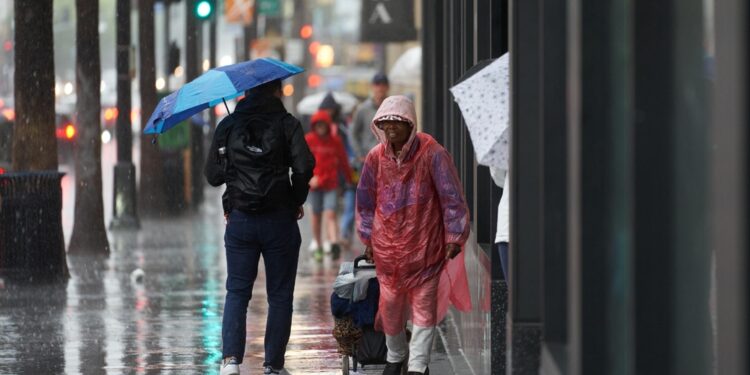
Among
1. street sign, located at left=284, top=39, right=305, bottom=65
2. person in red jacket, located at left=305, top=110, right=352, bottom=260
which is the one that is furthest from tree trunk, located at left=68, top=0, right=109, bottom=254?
street sign, located at left=284, top=39, right=305, bottom=65

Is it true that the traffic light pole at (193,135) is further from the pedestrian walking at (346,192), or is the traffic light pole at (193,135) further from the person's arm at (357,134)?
the person's arm at (357,134)

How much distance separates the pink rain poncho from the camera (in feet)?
27.2

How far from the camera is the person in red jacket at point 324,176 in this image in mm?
17562

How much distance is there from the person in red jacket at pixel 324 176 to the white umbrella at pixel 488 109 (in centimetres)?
980

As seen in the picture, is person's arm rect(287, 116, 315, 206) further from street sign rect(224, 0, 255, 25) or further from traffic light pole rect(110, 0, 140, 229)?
street sign rect(224, 0, 255, 25)

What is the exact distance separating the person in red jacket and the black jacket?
8.67 m

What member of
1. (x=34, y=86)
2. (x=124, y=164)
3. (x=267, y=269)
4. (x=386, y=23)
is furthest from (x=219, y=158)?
(x=124, y=164)

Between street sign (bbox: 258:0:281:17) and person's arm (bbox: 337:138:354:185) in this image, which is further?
street sign (bbox: 258:0:281:17)

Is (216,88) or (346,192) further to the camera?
(346,192)

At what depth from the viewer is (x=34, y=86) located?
1496 centimetres

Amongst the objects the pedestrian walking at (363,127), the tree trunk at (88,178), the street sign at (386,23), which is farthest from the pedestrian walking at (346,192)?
the tree trunk at (88,178)

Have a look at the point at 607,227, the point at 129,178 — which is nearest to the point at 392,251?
the point at 607,227

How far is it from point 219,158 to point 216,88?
15.9 inches

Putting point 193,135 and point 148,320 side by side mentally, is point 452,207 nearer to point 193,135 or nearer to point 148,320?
point 148,320
